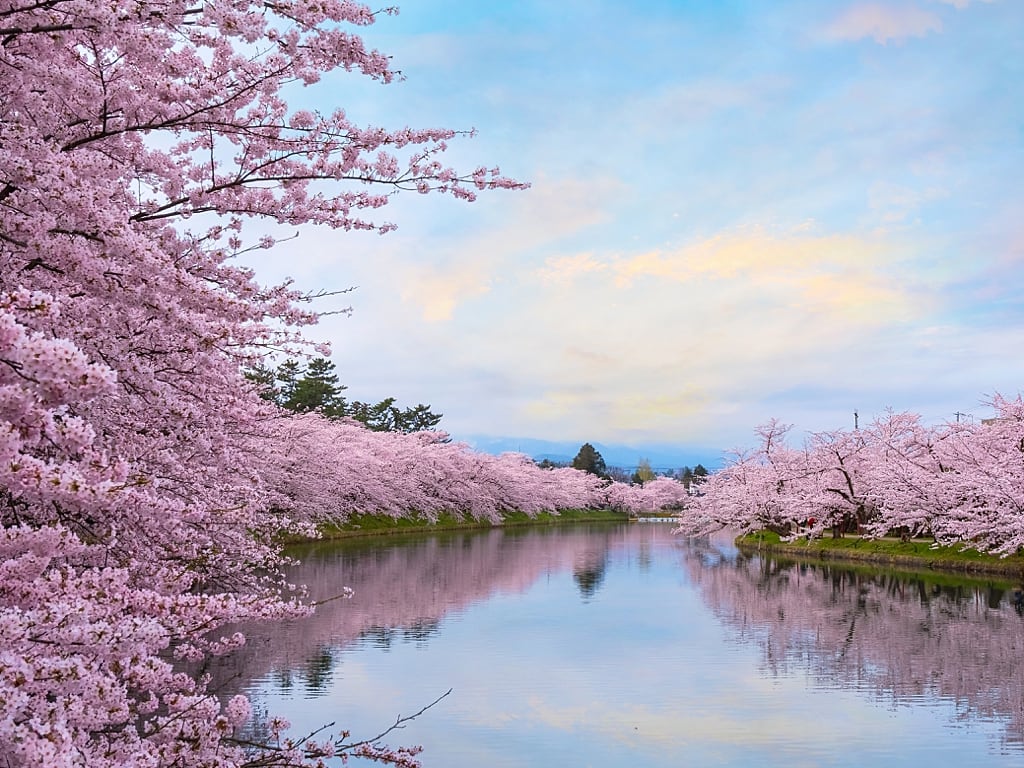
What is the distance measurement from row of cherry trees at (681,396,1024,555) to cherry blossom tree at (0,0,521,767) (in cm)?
2387

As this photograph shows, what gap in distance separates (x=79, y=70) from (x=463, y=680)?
1053cm

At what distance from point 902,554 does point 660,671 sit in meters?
21.6

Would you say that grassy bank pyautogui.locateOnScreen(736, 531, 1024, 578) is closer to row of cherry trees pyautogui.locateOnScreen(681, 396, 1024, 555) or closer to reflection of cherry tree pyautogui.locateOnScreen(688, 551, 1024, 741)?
row of cherry trees pyautogui.locateOnScreen(681, 396, 1024, 555)

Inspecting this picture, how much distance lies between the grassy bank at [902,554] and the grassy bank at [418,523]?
21.3m

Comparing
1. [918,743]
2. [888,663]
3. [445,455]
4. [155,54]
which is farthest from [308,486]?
[155,54]

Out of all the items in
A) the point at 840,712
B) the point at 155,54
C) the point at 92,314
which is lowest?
the point at 840,712

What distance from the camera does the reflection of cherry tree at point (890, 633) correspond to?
13.5 meters

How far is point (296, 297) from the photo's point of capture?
33.9 feet

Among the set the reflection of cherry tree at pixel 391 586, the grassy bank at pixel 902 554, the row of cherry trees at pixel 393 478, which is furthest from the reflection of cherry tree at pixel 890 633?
the row of cherry trees at pixel 393 478

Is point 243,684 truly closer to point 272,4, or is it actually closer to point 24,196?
point 24,196

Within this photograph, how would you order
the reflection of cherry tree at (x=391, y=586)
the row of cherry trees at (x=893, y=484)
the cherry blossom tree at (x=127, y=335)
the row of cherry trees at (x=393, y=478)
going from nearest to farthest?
the cherry blossom tree at (x=127, y=335)
the reflection of cherry tree at (x=391, y=586)
the row of cherry trees at (x=893, y=484)
the row of cherry trees at (x=393, y=478)

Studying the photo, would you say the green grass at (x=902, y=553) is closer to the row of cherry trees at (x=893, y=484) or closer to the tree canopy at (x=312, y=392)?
the row of cherry trees at (x=893, y=484)

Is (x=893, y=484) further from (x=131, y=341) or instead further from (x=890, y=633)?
(x=131, y=341)

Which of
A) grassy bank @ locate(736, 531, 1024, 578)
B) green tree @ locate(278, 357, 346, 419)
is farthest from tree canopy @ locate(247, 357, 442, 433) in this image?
grassy bank @ locate(736, 531, 1024, 578)
